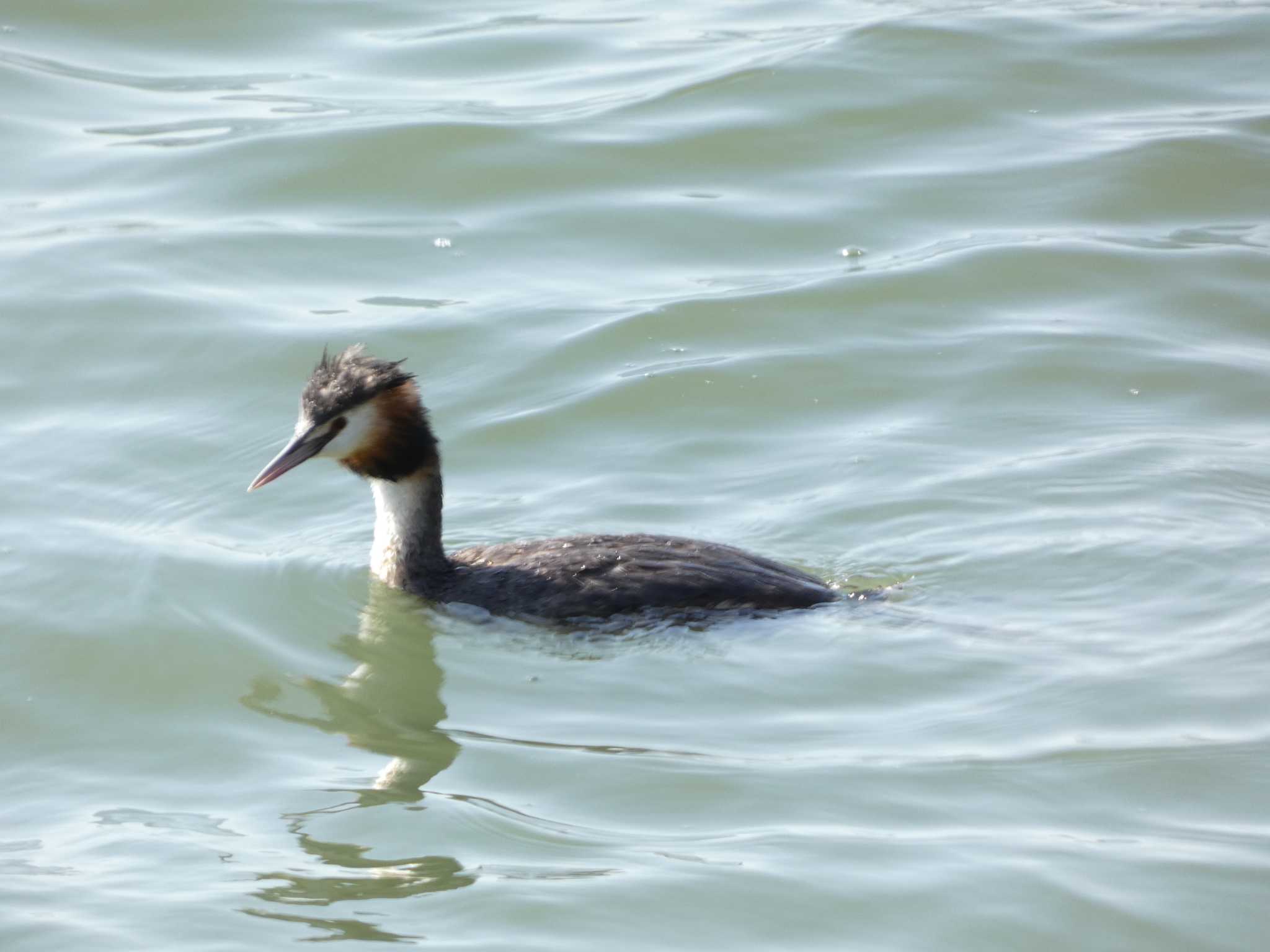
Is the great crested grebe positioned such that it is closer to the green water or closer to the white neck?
the white neck

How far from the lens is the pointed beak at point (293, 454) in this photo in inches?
298

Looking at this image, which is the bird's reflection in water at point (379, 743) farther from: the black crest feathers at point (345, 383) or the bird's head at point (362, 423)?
the black crest feathers at point (345, 383)

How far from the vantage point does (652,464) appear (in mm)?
9234

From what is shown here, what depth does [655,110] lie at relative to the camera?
13727 millimetres

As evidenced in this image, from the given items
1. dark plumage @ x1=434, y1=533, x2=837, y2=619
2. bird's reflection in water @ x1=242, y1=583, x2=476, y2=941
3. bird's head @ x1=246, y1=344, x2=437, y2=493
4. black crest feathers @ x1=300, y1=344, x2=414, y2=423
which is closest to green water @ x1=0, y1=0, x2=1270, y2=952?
bird's reflection in water @ x1=242, y1=583, x2=476, y2=941

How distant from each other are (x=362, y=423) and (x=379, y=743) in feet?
5.33

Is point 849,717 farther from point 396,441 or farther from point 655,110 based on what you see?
point 655,110

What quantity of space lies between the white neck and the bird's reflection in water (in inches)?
4.2

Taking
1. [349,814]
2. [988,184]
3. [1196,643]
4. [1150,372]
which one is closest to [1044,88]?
[988,184]

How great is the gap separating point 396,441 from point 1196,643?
3.41m

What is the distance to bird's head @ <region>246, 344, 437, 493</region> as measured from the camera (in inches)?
305

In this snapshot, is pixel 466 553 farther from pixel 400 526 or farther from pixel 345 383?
pixel 345 383

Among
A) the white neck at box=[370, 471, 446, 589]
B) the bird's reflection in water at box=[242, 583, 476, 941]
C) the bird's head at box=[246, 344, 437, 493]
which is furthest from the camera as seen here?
the white neck at box=[370, 471, 446, 589]

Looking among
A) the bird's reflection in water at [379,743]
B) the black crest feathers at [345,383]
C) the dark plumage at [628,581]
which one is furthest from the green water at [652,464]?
the black crest feathers at [345,383]
